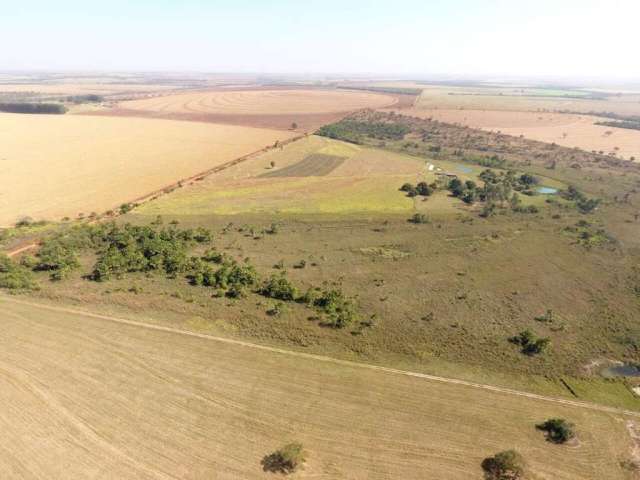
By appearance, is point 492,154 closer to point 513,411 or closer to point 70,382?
point 513,411

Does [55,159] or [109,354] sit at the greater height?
[55,159]

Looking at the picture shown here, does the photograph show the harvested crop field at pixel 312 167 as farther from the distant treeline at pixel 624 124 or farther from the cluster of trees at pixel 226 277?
the distant treeline at pixel 624 124

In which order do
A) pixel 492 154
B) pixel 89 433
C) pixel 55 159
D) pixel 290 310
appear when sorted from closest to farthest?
pixel 89 433 → pixel 290 310 → pixel 55 159 → pixel 492 154

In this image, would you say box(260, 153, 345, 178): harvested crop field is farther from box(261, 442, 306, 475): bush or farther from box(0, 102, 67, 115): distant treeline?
box(0, 102, 67, 115): distant treeline

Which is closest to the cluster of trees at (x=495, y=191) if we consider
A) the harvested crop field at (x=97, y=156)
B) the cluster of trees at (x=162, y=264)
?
the cluster of trees at (x=162, y=264)

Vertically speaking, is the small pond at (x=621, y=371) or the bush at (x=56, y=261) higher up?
the bush at (x=56, y=261)

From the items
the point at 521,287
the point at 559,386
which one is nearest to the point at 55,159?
the point at 521,287

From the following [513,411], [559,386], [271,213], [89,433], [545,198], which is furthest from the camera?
[545,198]

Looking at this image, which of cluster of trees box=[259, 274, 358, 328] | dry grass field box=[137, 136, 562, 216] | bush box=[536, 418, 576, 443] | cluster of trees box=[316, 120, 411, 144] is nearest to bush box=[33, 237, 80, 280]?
Result: dry grass field box=[137, 136, 562, 216]
